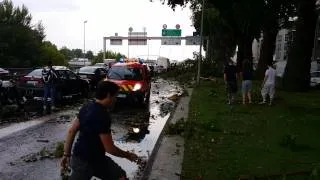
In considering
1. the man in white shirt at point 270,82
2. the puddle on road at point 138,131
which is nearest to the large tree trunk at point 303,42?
the man in white shirt at point 270,82

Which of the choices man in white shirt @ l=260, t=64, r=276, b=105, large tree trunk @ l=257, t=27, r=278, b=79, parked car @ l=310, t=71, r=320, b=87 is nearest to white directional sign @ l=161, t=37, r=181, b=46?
large tree trunk @ l=257, t=27, r=278, b=79

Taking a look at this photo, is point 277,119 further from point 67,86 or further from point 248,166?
point 67,86

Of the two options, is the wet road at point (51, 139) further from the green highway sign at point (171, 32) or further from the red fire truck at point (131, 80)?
the green highway sign at point (171, 32)

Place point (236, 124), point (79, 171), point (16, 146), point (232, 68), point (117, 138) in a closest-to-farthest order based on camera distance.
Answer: point (79, 171) → point (16, 146) → point (117, 138) → point (236, 124) → point (232, 68)

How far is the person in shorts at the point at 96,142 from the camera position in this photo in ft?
17.9

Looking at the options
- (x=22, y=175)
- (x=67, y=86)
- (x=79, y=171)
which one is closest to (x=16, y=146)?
(x=22, y=175)

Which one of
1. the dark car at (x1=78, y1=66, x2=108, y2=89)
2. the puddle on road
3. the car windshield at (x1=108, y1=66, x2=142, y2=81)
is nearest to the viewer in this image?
the puddle on road

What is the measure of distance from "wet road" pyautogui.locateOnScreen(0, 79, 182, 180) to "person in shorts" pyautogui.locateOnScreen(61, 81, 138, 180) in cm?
373

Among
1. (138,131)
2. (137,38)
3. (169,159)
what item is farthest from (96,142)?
(137,38)

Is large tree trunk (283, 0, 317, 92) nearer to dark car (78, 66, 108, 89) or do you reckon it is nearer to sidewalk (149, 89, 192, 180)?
dark car (78, 66, 108, 89)

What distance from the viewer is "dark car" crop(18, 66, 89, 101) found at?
22.6m

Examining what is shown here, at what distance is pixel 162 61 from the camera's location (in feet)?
279

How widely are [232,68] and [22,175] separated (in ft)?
42.5

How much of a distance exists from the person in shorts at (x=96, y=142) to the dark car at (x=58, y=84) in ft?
55.5
